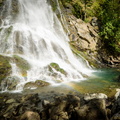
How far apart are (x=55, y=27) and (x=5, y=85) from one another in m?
22.1

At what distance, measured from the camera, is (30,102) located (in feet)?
31.0

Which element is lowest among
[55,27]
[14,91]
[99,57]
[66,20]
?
[14,91]

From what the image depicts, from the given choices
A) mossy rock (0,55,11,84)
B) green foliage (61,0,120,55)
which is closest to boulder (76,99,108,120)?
mossy rock (0,55,11,84)

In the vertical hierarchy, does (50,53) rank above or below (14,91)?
above

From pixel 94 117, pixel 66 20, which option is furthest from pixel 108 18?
pixel 94 117

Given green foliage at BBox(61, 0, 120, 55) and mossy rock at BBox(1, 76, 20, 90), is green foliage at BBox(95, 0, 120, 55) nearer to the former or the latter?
green foliage at BBox(61, 0, 120, 55)

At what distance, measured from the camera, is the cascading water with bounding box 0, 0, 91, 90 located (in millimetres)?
16031

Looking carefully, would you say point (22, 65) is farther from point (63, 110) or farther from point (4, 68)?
point (63, 110)

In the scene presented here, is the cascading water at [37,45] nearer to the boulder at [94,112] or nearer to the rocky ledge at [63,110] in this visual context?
the rocky ledge at [63,110]

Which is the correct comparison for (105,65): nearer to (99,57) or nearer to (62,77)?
(99,57)

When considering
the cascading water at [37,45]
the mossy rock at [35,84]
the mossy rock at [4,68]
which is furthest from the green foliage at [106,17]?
the mossy rock at [4,68]

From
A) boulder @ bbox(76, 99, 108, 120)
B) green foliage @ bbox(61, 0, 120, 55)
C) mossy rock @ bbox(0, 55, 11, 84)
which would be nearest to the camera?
boulder @ bbox(76, 99, 108, 120)

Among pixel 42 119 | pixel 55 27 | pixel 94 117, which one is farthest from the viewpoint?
pixel 55 27

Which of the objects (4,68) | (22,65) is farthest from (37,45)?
(4,68)
